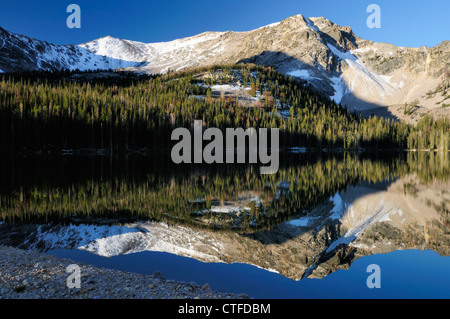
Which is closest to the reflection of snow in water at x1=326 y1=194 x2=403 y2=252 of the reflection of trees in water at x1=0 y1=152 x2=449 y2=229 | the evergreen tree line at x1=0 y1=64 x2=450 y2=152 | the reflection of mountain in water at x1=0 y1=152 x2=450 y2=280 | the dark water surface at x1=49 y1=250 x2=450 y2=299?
Result: the reflection of mountain in water at x1=0 y1=152 x2=450 y2=280

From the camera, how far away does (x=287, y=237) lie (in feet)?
52.2

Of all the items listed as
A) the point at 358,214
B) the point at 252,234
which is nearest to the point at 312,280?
the point at 252,234

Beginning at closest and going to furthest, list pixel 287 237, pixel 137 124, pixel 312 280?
pixel 312 280 < pixel 287 237 < pixel 137 124

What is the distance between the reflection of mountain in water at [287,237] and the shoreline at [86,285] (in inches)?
134

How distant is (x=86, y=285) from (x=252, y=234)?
→ 9.39 m

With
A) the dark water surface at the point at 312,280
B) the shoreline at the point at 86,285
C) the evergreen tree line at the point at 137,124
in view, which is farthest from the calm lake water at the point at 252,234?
the evergreen tree line at the point at 137,124

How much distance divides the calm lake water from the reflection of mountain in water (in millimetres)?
55

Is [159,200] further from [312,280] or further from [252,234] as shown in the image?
[312,280]

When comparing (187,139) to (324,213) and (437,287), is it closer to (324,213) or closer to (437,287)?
(324,213)

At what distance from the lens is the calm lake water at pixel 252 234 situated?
10438 mm

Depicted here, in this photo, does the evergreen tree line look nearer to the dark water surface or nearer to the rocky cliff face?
the rocky cliff face

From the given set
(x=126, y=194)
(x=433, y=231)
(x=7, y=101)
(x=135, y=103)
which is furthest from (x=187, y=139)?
(x=433, y=231)

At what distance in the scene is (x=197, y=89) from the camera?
182 meters

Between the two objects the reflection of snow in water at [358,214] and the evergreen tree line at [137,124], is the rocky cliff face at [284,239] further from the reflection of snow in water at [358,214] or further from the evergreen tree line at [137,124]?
the evergreen tree line at [137,124]
